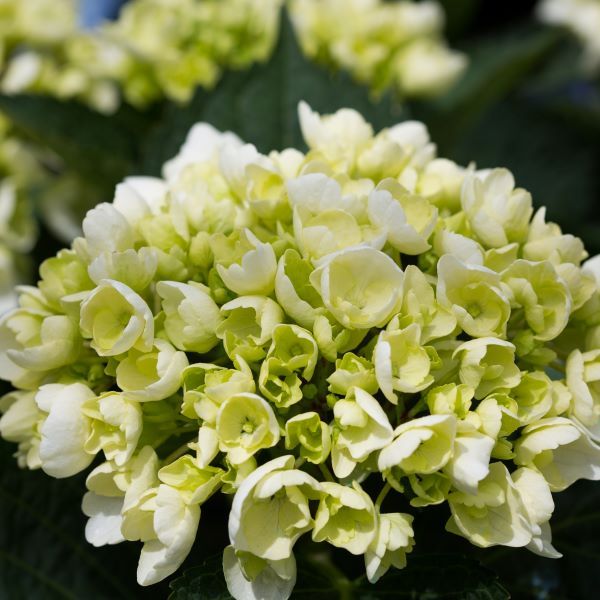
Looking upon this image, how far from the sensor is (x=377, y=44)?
116cm

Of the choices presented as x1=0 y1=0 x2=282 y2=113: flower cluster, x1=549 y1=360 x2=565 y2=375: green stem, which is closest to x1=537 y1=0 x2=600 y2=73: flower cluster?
x1=0 y1=0 x2=282 y2=113: flower cluster

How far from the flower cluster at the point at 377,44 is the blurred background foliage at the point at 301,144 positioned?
0.21ft

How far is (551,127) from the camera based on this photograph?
1.51 meters

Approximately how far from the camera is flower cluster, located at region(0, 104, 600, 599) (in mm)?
527

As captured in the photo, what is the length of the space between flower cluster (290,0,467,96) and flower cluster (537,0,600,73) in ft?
1.49

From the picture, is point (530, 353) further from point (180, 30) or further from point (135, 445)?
point (180, 30)

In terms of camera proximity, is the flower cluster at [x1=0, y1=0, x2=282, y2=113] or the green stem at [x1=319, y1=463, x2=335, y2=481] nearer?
the green stem at [x1=319, y1=463, x2=335, y2=481]

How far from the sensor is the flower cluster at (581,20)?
154 cm

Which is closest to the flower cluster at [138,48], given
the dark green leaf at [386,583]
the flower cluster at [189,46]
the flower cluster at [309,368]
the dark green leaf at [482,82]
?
the flower cluster at [189,46]

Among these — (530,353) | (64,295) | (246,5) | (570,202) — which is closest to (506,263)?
(530,353)

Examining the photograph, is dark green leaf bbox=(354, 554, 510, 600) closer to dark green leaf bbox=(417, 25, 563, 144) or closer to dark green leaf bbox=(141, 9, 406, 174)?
dark green leaf bbox=(141, 9, 406, 174)

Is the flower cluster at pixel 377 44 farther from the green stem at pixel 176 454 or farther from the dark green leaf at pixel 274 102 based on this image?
the green stem at pixel 176 454

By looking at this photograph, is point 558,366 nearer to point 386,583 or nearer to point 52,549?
point 386,583

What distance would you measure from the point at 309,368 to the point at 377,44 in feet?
2.40
